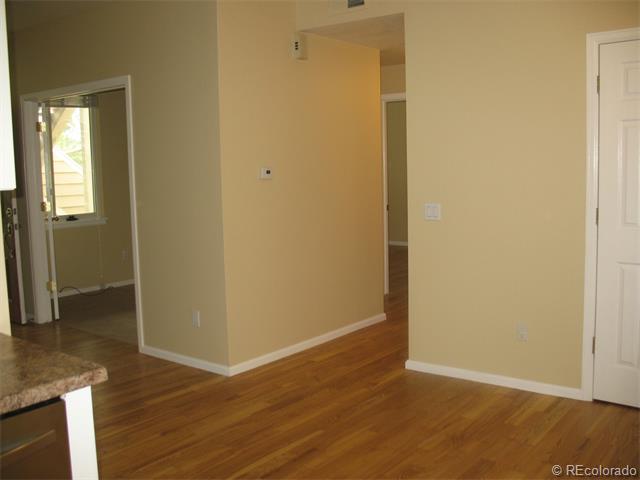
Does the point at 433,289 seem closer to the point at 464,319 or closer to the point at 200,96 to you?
the point at 464,319

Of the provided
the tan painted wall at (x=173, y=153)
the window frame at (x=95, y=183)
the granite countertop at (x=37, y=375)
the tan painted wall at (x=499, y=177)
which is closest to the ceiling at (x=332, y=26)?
the tan painted wall at (x=173, y=153)

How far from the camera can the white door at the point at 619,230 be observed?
11.2 ft

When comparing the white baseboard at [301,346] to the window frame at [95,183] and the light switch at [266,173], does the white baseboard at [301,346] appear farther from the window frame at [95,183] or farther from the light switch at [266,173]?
the window frame at [95,183]

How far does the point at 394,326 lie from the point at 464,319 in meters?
1.44

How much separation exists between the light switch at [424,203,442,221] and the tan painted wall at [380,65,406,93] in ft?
9.77

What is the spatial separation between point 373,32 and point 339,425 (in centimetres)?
293

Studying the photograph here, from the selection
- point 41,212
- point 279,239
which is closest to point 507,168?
point 279,239

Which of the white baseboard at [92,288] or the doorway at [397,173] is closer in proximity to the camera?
the white baseboard at [92,288]

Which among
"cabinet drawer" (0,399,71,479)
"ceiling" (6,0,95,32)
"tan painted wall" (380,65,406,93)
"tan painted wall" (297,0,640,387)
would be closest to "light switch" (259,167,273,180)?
"tan painted wall" (297,0,640,387)

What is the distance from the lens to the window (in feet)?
22.9

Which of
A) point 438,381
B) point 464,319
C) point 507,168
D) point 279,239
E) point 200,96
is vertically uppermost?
point 200,96

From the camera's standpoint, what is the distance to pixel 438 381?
407 cm

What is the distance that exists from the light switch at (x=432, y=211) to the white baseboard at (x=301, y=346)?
1448mm

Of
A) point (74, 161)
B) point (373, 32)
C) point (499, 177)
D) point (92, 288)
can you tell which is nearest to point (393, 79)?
point (373, 32)
